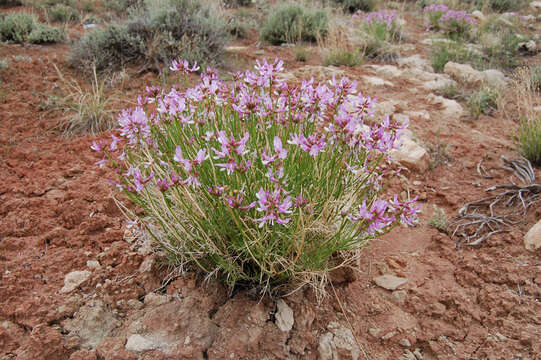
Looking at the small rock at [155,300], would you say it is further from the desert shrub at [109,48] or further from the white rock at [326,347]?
the desert shrub at [109,48]

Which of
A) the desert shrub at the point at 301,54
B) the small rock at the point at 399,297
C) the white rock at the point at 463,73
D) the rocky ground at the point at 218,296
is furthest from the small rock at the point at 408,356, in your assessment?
the desert shrub at the point at 301,54

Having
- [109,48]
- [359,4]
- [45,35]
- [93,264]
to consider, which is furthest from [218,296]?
[359,4]

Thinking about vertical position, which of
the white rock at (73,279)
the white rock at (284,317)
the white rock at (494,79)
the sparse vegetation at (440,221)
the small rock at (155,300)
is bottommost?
the white rock at (494,79)

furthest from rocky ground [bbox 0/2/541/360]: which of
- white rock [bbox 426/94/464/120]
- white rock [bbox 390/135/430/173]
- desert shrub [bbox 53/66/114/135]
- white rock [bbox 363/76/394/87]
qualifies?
white rock [bbox 363/76/394/87]

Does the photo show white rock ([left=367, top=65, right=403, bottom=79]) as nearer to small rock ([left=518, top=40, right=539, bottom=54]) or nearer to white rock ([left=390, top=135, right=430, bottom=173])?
white rock ([left=390, top=135, right=430, bottom=173])

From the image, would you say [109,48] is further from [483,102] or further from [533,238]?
[533,238]
